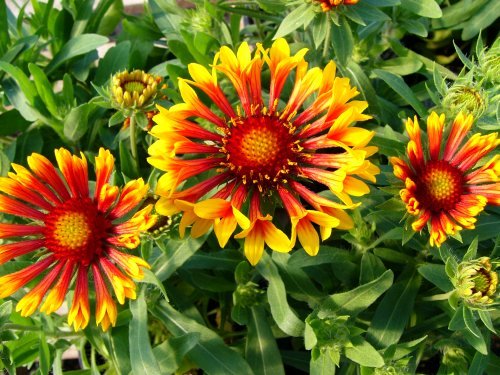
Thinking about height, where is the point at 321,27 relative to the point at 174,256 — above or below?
above

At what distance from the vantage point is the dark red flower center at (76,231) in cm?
125

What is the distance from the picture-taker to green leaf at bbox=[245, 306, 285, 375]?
1474 millimetres

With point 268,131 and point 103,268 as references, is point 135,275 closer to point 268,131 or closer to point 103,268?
point 103,268

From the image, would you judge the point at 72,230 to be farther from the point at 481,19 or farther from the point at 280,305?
the point at 481,19

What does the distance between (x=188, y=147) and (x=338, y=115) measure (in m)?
0.35

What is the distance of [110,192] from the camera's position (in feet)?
3.94

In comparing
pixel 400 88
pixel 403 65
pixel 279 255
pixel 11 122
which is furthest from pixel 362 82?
pixel 11 122

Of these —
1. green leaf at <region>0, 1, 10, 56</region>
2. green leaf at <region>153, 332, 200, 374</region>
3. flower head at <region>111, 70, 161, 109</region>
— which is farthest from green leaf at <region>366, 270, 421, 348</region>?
green leaf at <region>0, 1, 10, 56</region>

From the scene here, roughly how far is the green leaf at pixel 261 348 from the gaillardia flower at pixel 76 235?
44cm

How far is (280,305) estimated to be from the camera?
1333mm

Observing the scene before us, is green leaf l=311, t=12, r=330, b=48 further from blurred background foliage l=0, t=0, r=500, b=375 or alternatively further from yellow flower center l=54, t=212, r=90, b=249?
yellow flower center l=54, t=212, r=90, b=249

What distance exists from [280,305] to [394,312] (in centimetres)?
34

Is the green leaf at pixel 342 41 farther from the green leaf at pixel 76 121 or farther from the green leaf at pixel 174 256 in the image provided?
the green leaf at pixel 76 121

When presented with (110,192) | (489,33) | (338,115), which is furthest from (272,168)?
(489,33)
